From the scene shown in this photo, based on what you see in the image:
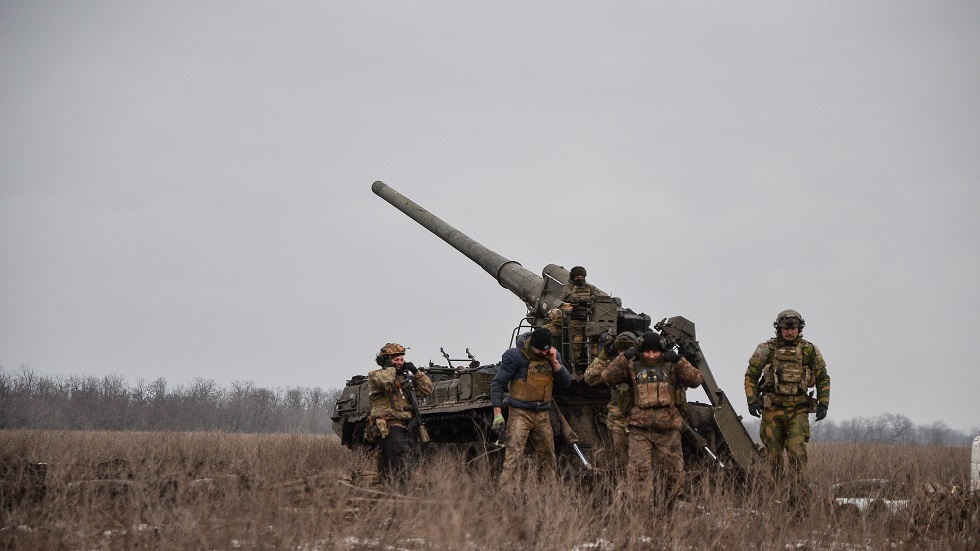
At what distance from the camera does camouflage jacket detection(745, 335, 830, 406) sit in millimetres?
9156

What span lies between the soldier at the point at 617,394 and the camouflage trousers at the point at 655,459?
17.5 inches

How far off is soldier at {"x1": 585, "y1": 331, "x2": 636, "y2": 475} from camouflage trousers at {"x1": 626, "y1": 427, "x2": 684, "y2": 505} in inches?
17.5

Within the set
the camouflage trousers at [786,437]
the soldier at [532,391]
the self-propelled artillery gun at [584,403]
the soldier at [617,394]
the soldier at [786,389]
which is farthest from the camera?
the self-propelled artillery gun at [584,403]

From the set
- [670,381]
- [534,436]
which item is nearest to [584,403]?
[534,436]

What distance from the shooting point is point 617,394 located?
29.2 ft

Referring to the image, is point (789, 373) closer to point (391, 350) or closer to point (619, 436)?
point (619, 436)

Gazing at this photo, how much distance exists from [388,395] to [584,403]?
266 cm

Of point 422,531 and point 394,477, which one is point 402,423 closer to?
point 394,477

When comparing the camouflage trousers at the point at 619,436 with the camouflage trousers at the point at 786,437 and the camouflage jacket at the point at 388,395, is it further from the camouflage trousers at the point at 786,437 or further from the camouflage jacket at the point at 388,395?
the camouflage jacket at the point at 388,395

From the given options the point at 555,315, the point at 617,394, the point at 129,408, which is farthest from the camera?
the point at 129,408

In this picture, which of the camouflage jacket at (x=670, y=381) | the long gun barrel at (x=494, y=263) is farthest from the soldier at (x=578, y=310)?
the camouflage jacket at (x=670, y=381)

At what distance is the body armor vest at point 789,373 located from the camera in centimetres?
905

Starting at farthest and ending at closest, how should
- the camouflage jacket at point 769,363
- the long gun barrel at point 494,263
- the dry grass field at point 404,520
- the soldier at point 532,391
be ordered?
the long gun barrel at point 494,263 → the soldier at point 532,391 → the camouflage jacket at point 769,363 → the dry grass field at point 404,520

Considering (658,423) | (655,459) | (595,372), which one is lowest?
(655,459)
